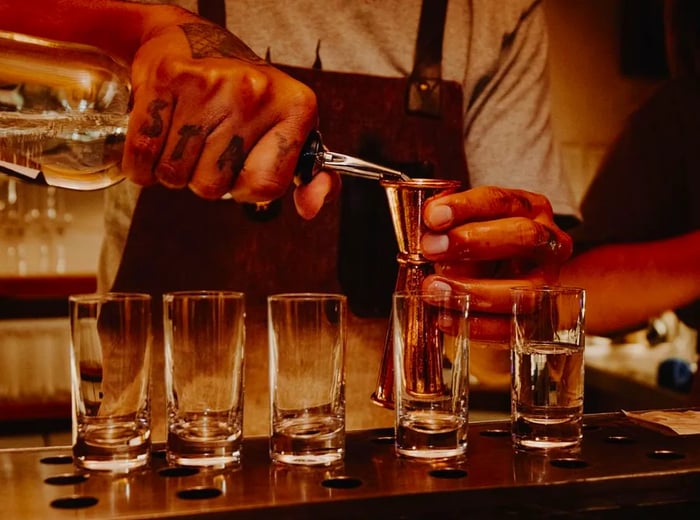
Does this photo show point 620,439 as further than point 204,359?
Yes

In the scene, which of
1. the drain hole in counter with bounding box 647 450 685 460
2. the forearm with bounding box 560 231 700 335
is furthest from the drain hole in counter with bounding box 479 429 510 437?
the forearm with bounding box 560 231 700 335

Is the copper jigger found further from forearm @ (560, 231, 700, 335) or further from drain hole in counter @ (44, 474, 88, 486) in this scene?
forearm @ (560, 231, 700, 335)

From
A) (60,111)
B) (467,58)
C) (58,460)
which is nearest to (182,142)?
(60,111)

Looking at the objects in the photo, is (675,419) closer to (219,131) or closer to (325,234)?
(219,131)

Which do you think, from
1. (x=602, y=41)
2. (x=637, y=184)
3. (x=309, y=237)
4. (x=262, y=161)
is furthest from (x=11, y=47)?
(x=602, y=41)

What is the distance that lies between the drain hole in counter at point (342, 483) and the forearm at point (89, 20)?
0.88 meters

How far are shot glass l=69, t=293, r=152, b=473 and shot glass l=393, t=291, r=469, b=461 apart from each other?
0.29m

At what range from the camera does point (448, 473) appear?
0.98 metres

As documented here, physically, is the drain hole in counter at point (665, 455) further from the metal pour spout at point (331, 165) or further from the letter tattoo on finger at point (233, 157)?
the letter tattoo on finger at point (233, 157)

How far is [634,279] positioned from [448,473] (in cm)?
151

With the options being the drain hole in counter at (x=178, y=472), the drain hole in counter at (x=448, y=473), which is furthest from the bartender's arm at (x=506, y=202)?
the drain hole in counter at (x=178, y=472)

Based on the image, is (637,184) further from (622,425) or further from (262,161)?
(262,161)

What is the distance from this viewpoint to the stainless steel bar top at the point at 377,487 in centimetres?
88

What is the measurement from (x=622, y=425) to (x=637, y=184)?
1.64 metres
